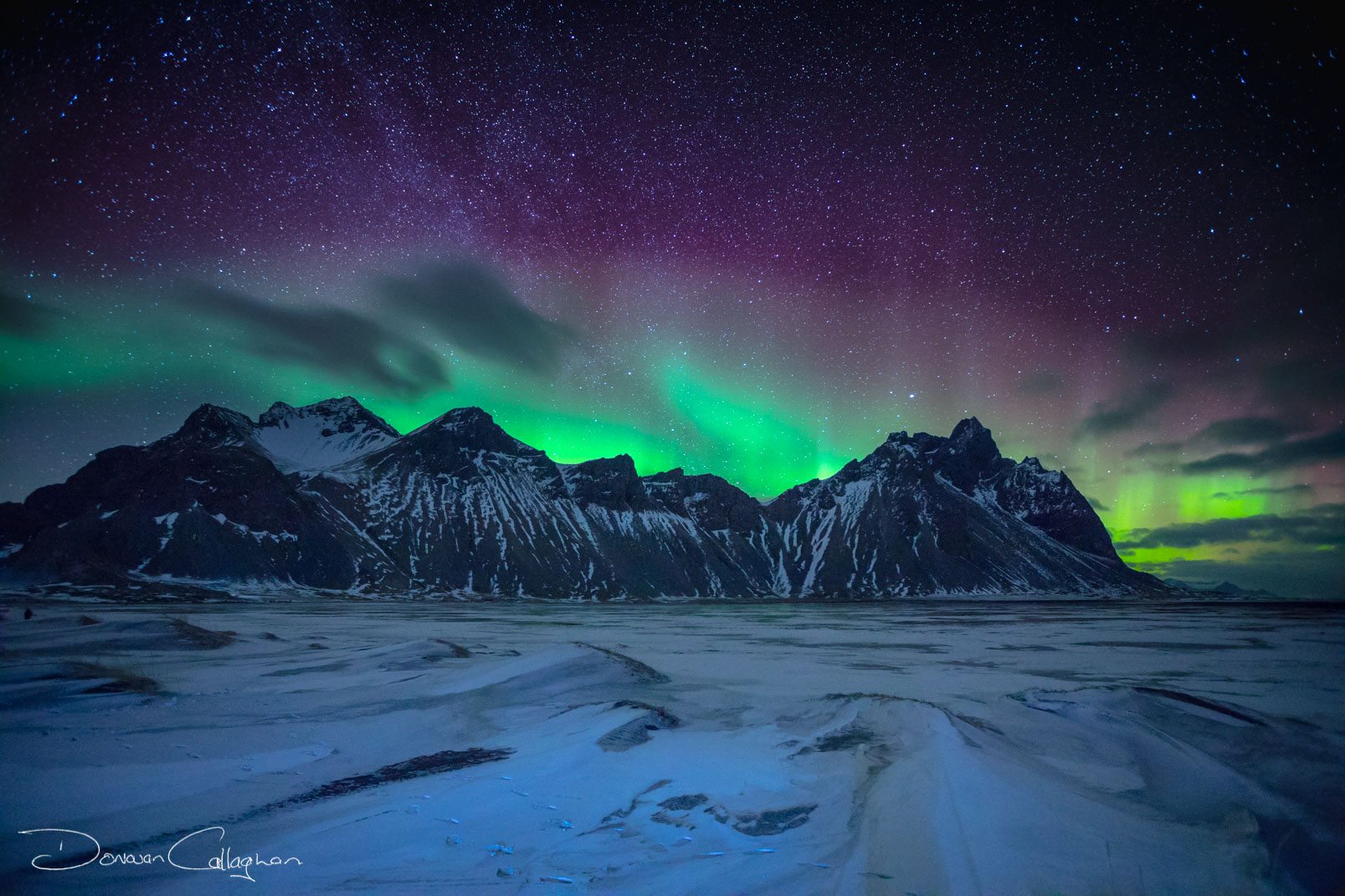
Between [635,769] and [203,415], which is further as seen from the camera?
[203,415]

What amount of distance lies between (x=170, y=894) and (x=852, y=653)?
24.3 metres

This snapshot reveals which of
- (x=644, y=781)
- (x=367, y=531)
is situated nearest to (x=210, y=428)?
(x=367, y=531)

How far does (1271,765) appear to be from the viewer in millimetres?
9547

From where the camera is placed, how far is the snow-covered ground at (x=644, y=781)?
5.41 m

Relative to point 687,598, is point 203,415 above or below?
above

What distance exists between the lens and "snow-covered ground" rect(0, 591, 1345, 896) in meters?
5.41

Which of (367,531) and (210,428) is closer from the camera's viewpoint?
(367,531)

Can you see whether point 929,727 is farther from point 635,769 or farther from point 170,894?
point 170,894

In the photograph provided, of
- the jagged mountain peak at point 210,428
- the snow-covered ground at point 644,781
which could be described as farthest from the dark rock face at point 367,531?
the snow-covered ground at point 644,781

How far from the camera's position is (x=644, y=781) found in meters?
7.81

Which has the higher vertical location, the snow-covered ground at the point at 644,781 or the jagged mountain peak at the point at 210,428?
the jagged mountain peak at the point at 210,428

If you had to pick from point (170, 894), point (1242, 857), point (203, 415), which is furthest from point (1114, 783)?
point (203, 415)

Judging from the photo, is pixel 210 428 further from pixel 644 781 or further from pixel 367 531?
pixel 644 781

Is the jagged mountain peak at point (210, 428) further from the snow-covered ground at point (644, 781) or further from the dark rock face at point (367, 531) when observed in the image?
the snow-covered ground at point (644, 781)
